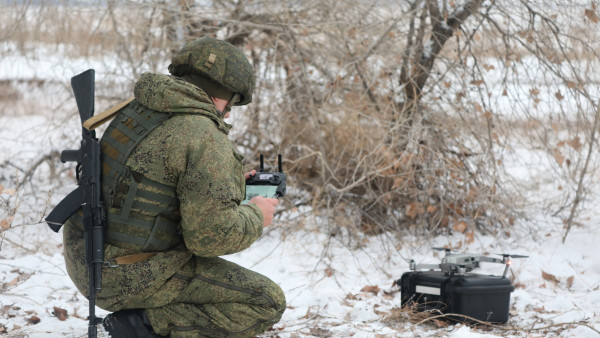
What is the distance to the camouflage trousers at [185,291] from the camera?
7.88 ft

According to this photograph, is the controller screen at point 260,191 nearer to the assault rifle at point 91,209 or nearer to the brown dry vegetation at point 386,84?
the assault rifle at point 91,209

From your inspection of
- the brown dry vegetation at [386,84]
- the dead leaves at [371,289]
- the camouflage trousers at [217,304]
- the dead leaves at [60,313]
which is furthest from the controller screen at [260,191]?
the brown dry vegetation at [386,84]

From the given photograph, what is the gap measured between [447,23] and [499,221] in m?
1.79

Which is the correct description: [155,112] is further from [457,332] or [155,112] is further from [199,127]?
[457,332]

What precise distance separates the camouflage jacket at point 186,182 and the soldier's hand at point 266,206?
0.34 ft

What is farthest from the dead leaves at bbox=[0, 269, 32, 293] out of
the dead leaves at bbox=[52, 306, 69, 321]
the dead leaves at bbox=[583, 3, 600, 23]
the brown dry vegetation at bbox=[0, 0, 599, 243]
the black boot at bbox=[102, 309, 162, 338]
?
the dead leaves at bbox=[583, 3, 600, 23]

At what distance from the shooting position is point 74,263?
2.54 meters

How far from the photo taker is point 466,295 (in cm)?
339

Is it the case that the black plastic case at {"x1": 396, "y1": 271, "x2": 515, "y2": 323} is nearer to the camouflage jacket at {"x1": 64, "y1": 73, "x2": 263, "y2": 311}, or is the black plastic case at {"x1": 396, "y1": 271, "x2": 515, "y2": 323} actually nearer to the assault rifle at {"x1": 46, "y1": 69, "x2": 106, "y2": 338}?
the camouflage jacket at {"x1": 64, "y1": 73, "x2": 263, "y2": 311}

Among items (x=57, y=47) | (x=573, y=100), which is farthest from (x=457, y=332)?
(x=57, y=47)

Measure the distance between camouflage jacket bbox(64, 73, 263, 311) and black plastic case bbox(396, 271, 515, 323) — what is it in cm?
147

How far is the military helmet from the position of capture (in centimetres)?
251

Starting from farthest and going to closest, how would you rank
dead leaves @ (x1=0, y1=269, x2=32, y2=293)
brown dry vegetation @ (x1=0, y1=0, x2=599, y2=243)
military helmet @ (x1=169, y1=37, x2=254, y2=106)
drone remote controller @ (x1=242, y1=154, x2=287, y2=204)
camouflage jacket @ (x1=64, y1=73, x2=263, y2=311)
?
brown dry vegetation @ (x1=0, y1=0, x2=599, y2=243)
dead leaves @ (x1=0, y1=269, x2=32, y2=293)
drone remote controller @ (x1=242, y1=154, x2=287, y2=204)
military helmet @ (x1=169, y1=37, x2=254, y2=106)
camouflage jacket @ (x1=64, y1=73, x2=263, y2=311)

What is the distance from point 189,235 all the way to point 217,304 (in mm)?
404
